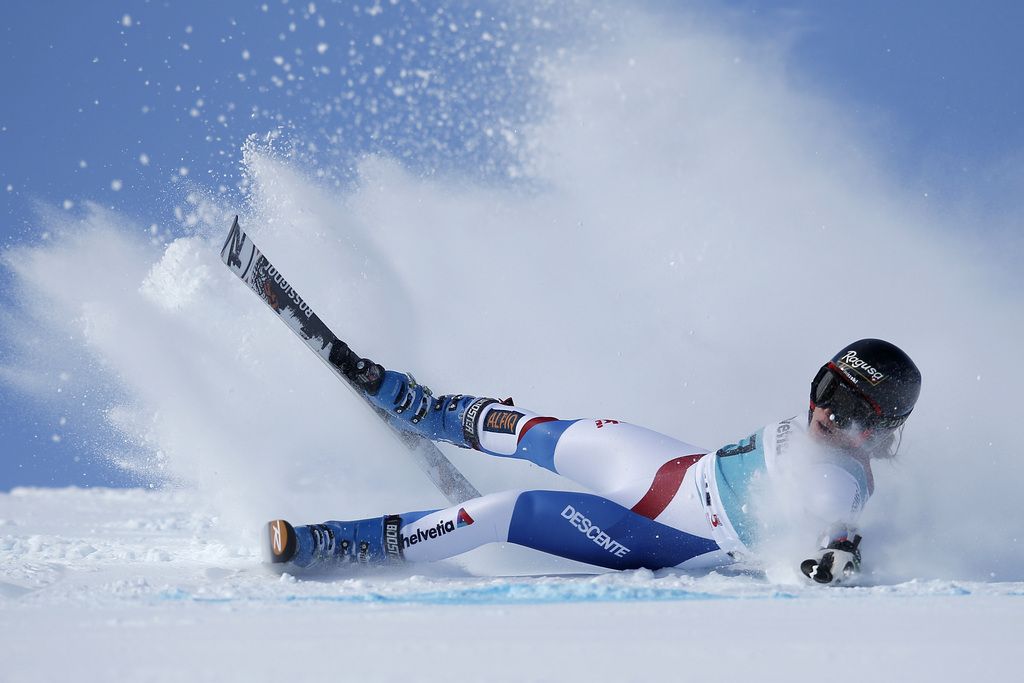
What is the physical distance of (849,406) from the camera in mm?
3463

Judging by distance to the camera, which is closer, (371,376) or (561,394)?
(371,376)

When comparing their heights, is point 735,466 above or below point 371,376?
below

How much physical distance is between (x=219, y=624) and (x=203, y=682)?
67cm

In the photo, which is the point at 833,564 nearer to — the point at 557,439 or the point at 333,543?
the point at 557,439

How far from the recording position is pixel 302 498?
5.26 metres

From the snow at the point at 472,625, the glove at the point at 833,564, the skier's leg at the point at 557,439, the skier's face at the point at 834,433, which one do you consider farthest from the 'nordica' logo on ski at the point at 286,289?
the glove at the point at 833,564

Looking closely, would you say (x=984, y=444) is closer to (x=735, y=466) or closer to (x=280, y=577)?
(x=735, y=466)

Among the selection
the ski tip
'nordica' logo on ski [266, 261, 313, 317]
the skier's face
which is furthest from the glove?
'nordica' logo on ski [266, 261, 313, 317]

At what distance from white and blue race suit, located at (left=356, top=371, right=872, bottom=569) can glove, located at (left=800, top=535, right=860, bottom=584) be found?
74mm

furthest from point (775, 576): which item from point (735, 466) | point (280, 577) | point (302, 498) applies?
point (302, 498)

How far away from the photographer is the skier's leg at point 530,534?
3.54 metres

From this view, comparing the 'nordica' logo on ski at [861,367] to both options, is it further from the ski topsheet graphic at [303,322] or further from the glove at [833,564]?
the ski topsheet graphic at [303,322]

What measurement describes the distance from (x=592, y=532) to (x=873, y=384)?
128 cm

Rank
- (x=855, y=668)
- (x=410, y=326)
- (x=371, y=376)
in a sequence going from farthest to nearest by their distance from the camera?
(x=410, y=326), (x=371, y=376), (x=855, y=668)
